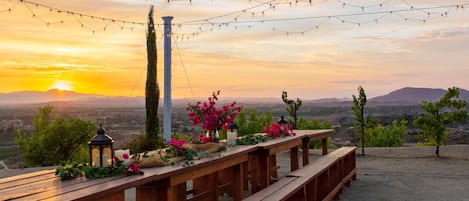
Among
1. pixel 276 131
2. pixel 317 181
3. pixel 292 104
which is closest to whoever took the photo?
pixel 317 181

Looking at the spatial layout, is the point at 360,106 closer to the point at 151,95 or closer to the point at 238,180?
the point at 151,95

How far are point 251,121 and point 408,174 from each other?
7575mm

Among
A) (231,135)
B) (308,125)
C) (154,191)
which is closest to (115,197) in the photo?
(154,191)

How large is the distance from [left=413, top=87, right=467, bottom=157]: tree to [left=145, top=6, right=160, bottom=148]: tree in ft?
19.0

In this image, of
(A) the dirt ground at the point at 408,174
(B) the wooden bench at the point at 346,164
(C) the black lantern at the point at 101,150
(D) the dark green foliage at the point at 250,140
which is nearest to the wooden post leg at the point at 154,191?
(C) the black lantern at the point at 101,150

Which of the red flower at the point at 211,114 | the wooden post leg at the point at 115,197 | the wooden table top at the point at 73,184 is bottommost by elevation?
the wooden post leg at the point at 115,197

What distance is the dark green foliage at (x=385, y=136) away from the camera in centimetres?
2075

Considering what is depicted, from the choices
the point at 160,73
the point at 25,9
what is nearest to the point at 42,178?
the point at 25,9

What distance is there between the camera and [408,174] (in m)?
9.47

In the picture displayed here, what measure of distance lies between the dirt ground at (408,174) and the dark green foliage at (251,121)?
3.14 metres

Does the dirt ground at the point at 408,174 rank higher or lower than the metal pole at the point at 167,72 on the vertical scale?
lower

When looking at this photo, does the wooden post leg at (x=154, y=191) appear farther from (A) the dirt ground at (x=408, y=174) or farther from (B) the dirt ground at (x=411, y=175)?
(B) the dirt ground at (x=411, y=175)

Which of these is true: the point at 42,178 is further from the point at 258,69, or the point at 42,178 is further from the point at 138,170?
the point at 258,69

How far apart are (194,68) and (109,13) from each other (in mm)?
3175
